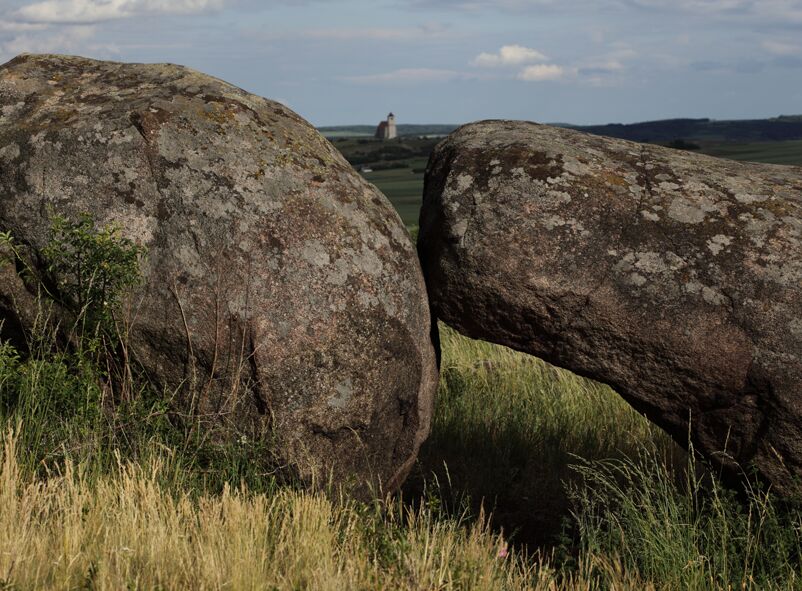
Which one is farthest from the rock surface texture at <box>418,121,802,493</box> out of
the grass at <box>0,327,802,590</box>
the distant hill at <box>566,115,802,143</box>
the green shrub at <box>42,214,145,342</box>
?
the distant hill at <box>566,115,802,143</box>

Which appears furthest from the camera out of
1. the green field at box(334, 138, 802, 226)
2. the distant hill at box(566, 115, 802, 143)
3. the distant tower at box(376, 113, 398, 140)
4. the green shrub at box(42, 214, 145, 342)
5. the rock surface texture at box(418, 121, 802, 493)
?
the distant tower at box(376, 113, 398, 140)

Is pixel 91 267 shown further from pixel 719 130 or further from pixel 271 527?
pixel 719 130

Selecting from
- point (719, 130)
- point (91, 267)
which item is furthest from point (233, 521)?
point (719, 130)

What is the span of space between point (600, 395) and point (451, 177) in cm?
403

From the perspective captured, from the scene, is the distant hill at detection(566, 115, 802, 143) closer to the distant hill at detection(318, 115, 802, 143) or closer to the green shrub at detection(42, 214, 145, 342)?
the distant hill at detection(318, 115, 802, 143)

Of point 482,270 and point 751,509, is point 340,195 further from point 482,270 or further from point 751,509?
point 751,509

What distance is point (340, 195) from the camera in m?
5.86

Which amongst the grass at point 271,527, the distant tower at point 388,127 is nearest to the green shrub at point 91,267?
the grass at point 271,527

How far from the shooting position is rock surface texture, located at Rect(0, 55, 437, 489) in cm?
537

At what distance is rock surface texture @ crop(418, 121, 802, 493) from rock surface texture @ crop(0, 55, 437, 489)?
51cm

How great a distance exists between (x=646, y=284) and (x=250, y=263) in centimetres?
236

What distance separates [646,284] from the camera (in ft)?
18.7

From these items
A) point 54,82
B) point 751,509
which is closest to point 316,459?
point 751,509

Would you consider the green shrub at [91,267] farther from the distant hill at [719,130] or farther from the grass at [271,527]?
the distant hill at [719,130]
